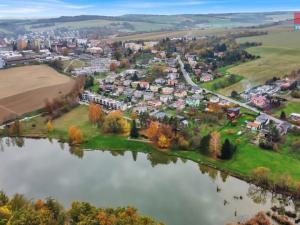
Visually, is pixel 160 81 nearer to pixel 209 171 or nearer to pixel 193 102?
pixel 193 102

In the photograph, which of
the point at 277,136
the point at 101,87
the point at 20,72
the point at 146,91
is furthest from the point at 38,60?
the point at 277,136

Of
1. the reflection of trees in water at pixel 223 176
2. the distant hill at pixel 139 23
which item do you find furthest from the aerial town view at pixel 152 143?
the distant hill at pixel 139 23

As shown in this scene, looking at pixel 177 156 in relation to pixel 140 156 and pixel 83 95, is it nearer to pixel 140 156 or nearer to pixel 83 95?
pixel 140 156

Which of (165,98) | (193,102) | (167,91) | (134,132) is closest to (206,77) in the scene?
(167,91)

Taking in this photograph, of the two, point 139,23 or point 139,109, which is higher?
point 139,23

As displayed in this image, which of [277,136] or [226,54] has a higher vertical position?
[226,54]
